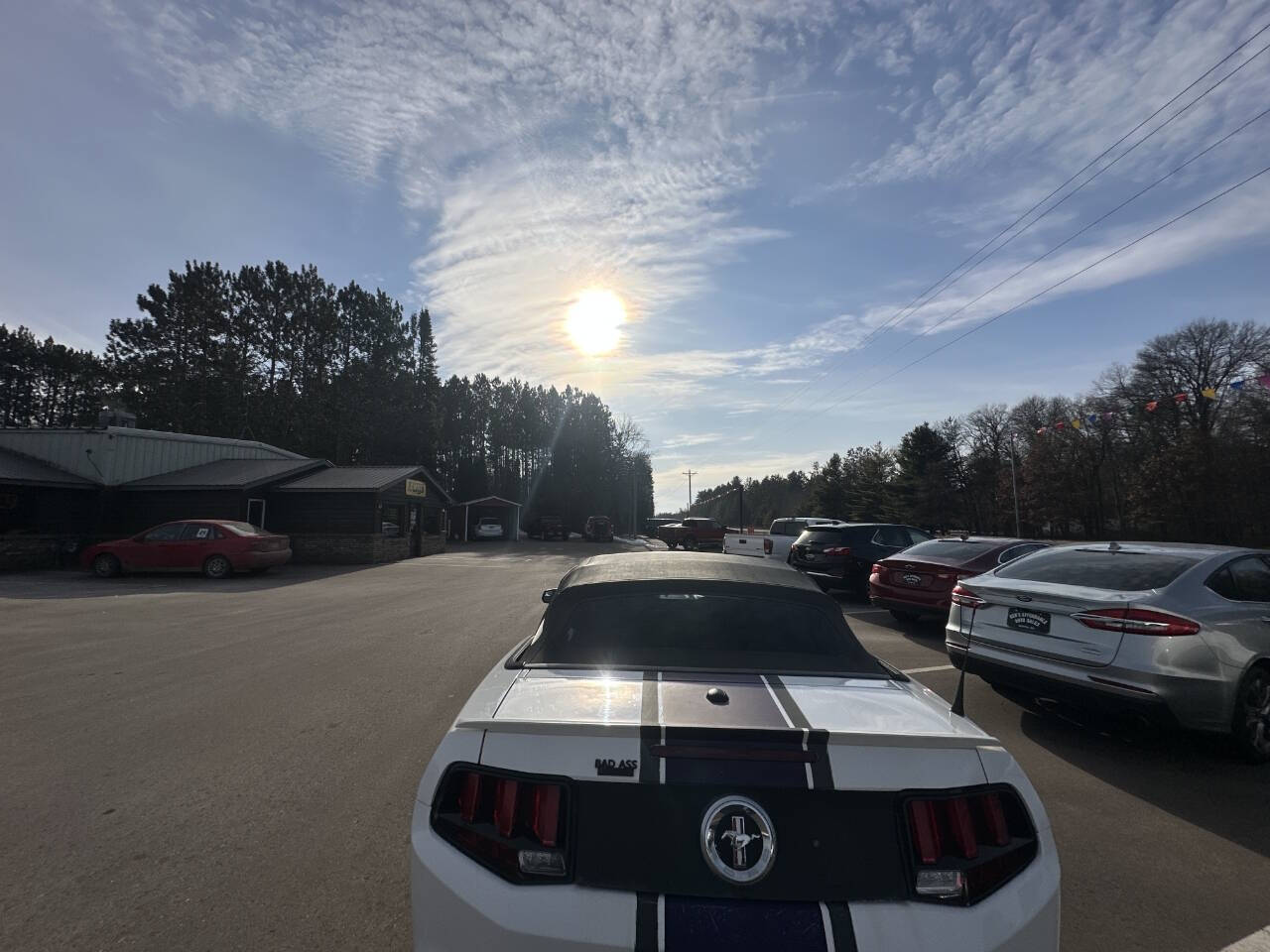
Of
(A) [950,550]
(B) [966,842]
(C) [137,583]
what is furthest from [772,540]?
(B) [966,842]

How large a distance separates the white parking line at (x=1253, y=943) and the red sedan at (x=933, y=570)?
659cm

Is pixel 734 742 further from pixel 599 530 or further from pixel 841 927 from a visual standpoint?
pixel 599 530

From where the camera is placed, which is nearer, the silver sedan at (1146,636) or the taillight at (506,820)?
the taillight at (506,820)

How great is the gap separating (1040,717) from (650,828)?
18.0 feet

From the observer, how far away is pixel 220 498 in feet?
78.6

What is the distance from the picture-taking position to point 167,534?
18.0 meters

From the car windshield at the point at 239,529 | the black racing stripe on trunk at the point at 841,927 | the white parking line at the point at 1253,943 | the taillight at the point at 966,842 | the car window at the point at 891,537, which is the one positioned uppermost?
the car windshield at the point at 239,529

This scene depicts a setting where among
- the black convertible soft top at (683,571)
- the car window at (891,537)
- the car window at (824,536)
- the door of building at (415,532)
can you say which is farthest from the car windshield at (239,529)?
the black convertible soft top at (683,571)

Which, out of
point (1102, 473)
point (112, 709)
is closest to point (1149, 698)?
point (112, 709)

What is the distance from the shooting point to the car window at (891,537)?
13.1 meters

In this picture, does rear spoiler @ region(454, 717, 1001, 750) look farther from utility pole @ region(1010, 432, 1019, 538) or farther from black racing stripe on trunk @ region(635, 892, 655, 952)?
utility pole @ region(1010, 432, 1019, 538)

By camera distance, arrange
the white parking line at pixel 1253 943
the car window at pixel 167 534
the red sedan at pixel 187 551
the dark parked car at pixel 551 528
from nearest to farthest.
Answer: the white parking line at pixel 1253 943, the red sedan at pixel 187 551, the car window at pixel 167 534, the dark parked car at pixel 551 528

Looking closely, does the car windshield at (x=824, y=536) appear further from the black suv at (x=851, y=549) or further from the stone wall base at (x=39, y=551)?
the stone wall base at (x=39, y=551)

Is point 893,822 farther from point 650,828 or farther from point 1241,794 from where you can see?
point 1241,794
